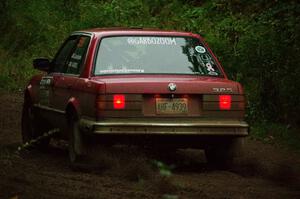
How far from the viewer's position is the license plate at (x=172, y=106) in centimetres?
902

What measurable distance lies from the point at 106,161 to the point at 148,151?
1.67 metres

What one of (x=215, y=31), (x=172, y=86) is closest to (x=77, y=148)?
(x=172, y=86)

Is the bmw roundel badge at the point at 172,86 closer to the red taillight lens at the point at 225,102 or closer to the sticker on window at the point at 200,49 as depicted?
the red taillight lens at the point at 225,102

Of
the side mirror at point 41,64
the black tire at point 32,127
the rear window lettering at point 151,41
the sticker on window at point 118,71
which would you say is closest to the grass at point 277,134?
the rear window lettering at point 151,41

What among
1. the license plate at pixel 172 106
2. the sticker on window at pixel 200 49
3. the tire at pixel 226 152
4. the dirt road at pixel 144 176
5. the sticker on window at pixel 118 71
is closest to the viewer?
the dirt road at pixel 144 176

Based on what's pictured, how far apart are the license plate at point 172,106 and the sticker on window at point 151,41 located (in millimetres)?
1015

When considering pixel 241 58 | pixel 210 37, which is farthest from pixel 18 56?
pixel 241 58

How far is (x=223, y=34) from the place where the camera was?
18859 mm

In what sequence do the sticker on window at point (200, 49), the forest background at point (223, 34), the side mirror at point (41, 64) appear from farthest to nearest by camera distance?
the forest background at point (223, 34)
the side mirror at point (41, 64)
the sticker on window at point (200, 49)

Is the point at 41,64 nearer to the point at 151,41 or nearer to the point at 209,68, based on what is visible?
the point at 151,41

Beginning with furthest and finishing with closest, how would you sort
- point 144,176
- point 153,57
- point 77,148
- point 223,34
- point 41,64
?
point 223,34, point 41,64, point 153,57, point 77,148, point 144,176

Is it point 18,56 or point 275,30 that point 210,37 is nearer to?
point 275,30

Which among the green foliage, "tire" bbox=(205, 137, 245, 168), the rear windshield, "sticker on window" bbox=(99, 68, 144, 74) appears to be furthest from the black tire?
the green foliage

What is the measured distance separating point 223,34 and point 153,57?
9.37 metres
